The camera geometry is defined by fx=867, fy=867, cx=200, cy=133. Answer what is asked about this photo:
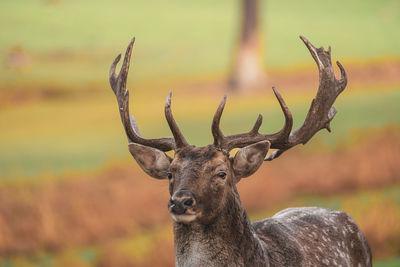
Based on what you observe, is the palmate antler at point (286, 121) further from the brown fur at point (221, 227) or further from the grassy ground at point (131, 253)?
the grassy ground at point (131, 253)

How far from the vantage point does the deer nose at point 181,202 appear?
4762 millimetres

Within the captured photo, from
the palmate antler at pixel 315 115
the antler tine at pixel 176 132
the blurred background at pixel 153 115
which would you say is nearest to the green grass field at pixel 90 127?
the blurred background at pixel 153 115

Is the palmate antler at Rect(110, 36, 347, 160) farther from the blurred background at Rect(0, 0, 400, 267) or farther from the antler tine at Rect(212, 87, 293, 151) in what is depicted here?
the blurred background at Rect(0, 0, 400, 267)

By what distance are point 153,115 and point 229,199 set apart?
6.29 m

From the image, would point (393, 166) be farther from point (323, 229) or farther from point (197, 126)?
point (323, 229)

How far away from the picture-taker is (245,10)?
12.1 metres

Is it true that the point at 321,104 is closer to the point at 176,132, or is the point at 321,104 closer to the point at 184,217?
the point at 176,132

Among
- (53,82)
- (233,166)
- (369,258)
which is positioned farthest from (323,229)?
(53,82)

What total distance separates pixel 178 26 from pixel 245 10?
107 cm

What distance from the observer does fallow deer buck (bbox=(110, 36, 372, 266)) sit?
16.5 ft

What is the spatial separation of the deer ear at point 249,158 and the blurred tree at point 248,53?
6457 mm

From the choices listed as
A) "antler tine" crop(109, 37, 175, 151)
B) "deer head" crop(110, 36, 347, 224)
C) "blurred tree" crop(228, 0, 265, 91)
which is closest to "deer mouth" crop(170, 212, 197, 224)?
"deer head" crop(110, 36, 347, 224)

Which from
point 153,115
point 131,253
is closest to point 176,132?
point 153,115

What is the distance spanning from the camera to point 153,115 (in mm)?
11383
